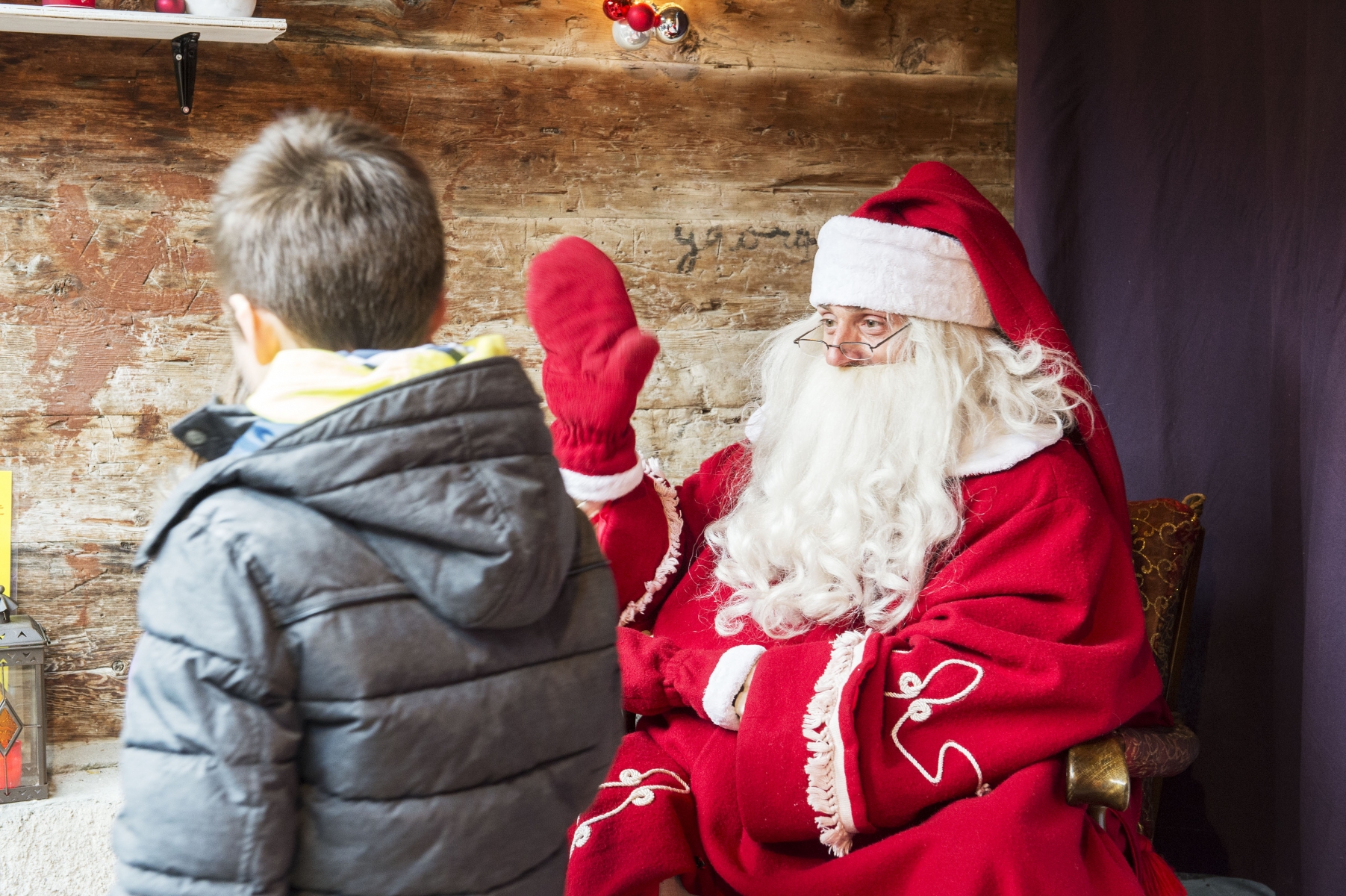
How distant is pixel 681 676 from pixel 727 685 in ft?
0.32

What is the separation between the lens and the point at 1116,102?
7.87 ft

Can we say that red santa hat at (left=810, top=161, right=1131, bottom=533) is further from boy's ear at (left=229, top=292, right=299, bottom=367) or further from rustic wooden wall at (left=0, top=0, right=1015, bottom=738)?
boy's ear at (left=229, top=292, right=299, bottom=367)

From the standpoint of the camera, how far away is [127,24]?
196 cm

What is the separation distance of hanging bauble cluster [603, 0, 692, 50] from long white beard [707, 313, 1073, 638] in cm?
89

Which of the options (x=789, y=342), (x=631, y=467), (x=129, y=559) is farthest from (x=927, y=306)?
(x=129, y=559)

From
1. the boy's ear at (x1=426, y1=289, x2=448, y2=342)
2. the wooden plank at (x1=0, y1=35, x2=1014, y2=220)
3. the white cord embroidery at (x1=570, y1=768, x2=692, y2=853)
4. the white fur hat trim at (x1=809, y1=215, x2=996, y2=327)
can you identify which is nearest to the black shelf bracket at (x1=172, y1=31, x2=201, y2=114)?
the wooden plank at (x1=0, y1=35, x2=1014, y2=220)

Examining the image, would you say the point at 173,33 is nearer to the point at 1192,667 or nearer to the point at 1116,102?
the point at 1116,102

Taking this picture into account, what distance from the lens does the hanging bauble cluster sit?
236 cm

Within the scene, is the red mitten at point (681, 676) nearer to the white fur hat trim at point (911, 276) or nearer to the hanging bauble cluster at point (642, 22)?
the white fur hat trim at point (911, 276)

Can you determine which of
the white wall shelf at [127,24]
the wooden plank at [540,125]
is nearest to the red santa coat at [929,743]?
the wooden plank at [540,125]

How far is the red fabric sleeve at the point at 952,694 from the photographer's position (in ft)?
5.27

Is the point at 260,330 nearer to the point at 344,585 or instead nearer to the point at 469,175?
the point at 344,585

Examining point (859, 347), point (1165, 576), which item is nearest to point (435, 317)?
point (859, 347)

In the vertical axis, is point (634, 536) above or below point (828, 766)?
above
